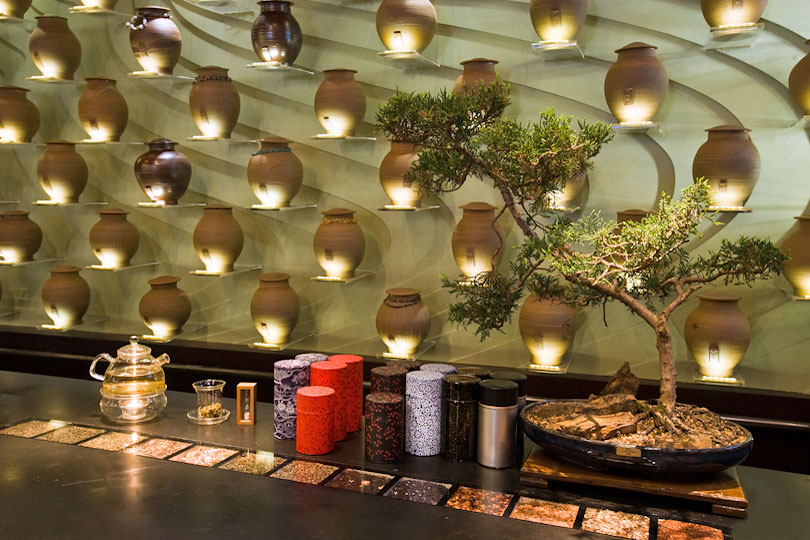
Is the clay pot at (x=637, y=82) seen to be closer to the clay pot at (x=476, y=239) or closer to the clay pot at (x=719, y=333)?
the clay pot at (x=476, y=239)

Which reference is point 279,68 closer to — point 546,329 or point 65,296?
point 65,296

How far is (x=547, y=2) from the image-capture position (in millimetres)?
3201

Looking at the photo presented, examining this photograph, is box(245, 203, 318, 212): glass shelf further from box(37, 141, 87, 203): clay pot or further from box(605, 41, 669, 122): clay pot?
box(605, 41, 669, 122): clay pot

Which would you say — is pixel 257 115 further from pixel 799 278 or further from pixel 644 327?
pixel 799 278

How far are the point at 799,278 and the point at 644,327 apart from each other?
70 cm

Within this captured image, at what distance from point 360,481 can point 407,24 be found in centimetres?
239

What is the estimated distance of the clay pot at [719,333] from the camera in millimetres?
3006

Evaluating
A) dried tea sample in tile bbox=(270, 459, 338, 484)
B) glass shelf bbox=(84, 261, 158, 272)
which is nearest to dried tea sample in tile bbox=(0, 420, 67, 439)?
dried tea sample in tile bbox=(270, 459, 338, 484)

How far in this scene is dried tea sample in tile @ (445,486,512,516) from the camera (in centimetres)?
149

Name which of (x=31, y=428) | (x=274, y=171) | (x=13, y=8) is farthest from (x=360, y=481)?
(x=13, y=8)

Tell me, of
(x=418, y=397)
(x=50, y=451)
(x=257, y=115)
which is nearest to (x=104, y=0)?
(x=257, y=115)

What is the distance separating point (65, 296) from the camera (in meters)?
4.07

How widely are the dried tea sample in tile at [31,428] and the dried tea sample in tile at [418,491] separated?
1.00 meters

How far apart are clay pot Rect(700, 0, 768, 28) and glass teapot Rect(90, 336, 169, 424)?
2555mm
